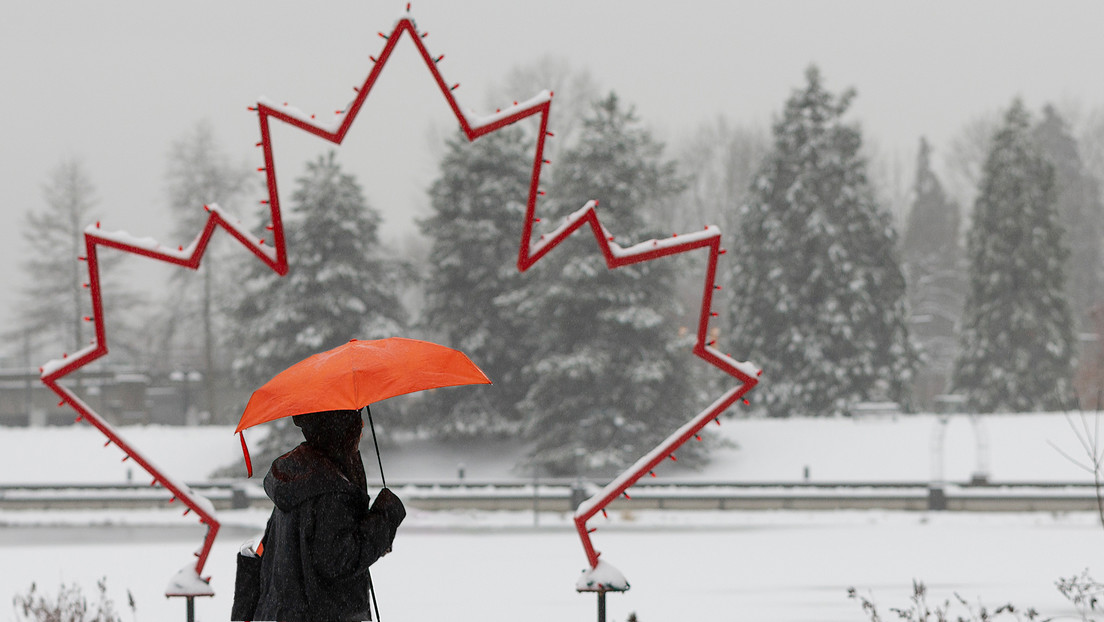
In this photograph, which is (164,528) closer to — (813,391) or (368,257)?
(368,257)

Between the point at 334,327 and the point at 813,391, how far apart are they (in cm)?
1490

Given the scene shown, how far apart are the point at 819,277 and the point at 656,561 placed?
73.6 feet

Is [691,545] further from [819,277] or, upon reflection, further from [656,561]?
[819,277]

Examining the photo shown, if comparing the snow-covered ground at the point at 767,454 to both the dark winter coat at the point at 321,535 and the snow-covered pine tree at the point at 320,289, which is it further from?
the dark winter coat at the point at 321,535

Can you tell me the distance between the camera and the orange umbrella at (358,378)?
4.55m

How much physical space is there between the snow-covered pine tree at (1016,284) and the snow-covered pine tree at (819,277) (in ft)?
11.2

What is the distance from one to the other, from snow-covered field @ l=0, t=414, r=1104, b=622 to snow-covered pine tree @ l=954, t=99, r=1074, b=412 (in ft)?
16.7

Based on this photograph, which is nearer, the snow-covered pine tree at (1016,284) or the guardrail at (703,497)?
the guardrail at (703,497)

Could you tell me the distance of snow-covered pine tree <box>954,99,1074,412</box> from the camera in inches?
1558

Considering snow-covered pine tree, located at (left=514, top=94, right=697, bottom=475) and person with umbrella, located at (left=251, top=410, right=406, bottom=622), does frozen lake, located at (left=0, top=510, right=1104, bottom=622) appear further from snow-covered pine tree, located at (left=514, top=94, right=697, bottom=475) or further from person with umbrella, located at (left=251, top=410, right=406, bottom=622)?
snow-covered pine tree, located at (left=514, top=94, right=697, bottom=475)

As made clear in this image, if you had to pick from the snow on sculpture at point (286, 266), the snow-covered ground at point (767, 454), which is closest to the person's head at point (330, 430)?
the snow on sculpture at point (286, 266)

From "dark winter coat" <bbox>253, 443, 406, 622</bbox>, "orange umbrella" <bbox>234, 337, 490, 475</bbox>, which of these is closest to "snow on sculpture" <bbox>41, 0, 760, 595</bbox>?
"orange umbrella" <bbox>234, 337, 490, 475</bbox>

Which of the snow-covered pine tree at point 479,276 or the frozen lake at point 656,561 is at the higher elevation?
the snow-covered pine tree at point 479,276

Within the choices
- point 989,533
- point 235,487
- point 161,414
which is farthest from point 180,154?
point 989,533
